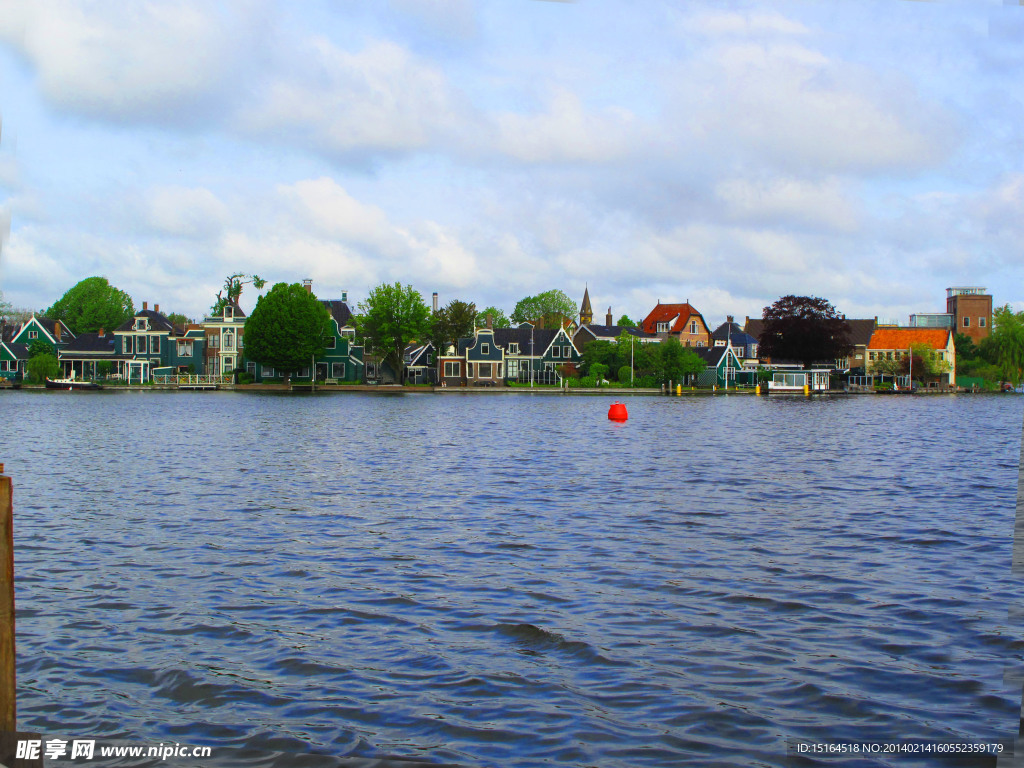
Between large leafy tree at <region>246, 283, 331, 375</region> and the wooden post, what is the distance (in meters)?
90.5

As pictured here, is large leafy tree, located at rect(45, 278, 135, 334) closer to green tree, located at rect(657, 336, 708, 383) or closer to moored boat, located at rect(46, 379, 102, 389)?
moored boat, located at rect(46, 379, 102, 389)

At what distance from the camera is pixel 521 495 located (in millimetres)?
20281

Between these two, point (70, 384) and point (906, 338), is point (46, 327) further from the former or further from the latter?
point (906, 338)

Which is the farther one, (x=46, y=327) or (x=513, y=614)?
(x=46, y=327)

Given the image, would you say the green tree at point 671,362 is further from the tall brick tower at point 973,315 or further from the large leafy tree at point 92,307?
the large leafy tree at point 92,307

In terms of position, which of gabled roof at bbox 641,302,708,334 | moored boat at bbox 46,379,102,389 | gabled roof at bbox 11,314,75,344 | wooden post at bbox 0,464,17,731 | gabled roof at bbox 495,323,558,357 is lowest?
wooden post at bbox 0,464,17,731

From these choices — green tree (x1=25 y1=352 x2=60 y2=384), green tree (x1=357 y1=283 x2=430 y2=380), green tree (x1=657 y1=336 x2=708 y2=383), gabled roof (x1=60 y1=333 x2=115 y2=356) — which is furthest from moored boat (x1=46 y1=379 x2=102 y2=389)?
green tree (x1=657 y1=336 x2=708 y2=383)

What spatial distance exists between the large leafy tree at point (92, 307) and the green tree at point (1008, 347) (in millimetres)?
125132

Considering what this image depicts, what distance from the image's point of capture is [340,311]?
114m

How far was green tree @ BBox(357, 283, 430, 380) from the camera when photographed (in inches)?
4003


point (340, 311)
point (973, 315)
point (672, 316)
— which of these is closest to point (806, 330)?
point (672, 316)

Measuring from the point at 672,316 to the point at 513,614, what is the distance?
133264mm

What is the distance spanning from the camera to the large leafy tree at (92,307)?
134 metres

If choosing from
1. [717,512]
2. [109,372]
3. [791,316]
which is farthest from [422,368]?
[717,512]
